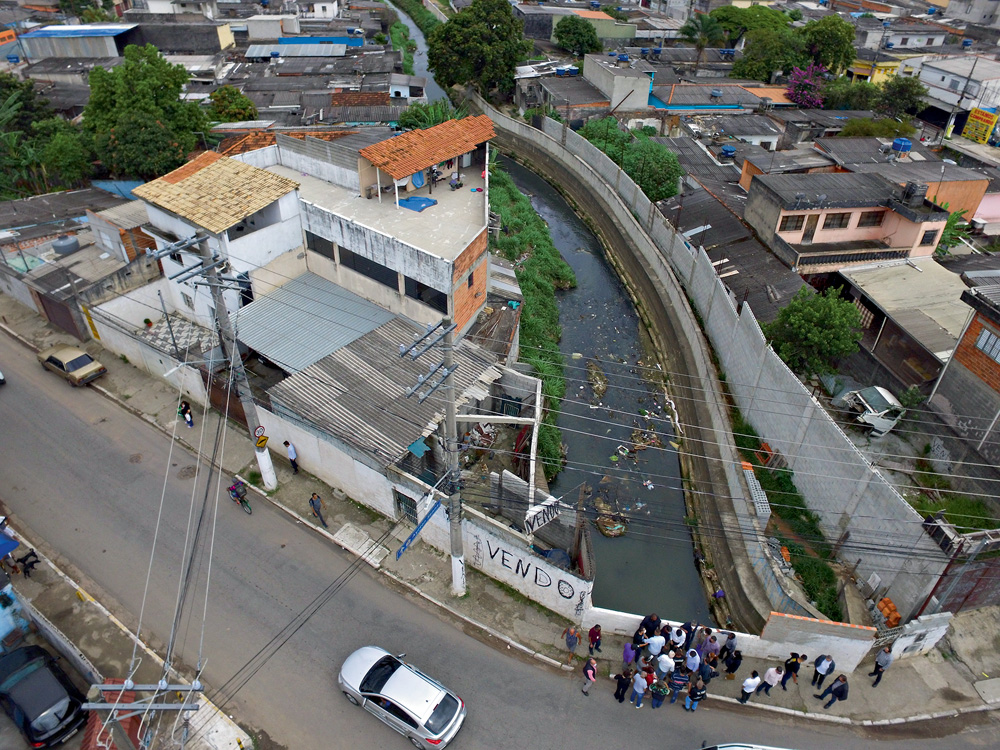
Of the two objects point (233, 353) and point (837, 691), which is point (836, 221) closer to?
point (837, 691)

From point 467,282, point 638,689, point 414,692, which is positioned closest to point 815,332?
point 467,282

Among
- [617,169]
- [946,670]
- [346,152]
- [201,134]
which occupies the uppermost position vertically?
[346,152]

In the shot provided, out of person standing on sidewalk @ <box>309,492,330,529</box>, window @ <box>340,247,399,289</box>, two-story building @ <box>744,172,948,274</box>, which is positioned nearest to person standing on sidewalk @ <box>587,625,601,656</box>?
person standing on sidewalk @ <box>309,492,330,529</box>

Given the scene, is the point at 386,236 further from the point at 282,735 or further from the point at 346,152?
the point at 282,735

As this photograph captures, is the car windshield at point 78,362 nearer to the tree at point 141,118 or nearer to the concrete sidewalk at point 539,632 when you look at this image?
the concrete sidewalk at point 539,632

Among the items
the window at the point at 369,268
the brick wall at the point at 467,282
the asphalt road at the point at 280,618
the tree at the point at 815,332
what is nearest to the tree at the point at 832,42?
the tree at the point at 815,332

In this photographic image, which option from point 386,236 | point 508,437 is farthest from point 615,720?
point 386,236

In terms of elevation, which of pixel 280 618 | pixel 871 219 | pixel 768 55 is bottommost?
pixel 280 618
